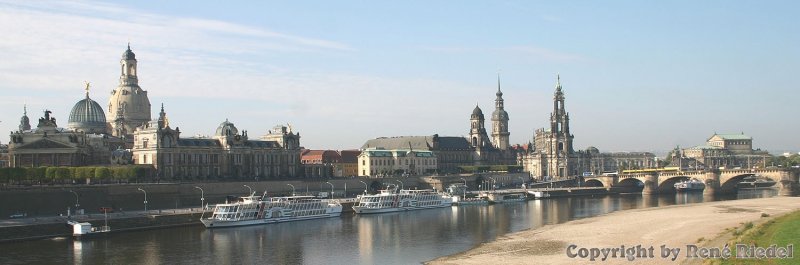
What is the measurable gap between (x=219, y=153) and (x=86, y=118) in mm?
25423

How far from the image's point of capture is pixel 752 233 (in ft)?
172

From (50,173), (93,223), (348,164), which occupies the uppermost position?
(348,164)

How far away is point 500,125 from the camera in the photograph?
188m

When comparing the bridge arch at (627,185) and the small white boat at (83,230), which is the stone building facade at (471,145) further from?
the small white boat at (83,230)

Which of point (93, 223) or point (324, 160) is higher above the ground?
point (324, 160)

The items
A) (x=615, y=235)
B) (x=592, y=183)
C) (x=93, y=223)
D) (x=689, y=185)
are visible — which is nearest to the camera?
(x=615, y=235)

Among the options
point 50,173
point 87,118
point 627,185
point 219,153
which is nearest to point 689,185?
point 627,185

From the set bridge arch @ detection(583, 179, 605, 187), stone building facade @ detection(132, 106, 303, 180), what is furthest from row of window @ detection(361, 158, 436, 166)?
bridge arch @ detection(583, 179, 605, 187)

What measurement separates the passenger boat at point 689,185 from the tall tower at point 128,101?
291 ft

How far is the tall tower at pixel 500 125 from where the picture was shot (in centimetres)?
18738

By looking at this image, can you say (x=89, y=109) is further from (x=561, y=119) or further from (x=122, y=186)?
(x=561, y=119)

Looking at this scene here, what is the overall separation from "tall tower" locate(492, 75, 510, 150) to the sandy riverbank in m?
101

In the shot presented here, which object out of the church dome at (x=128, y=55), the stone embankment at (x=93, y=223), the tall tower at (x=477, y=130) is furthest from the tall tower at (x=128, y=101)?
the tall tower at (x=477, y=130)

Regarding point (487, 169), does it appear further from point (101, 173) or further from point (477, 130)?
point (101, 173)
